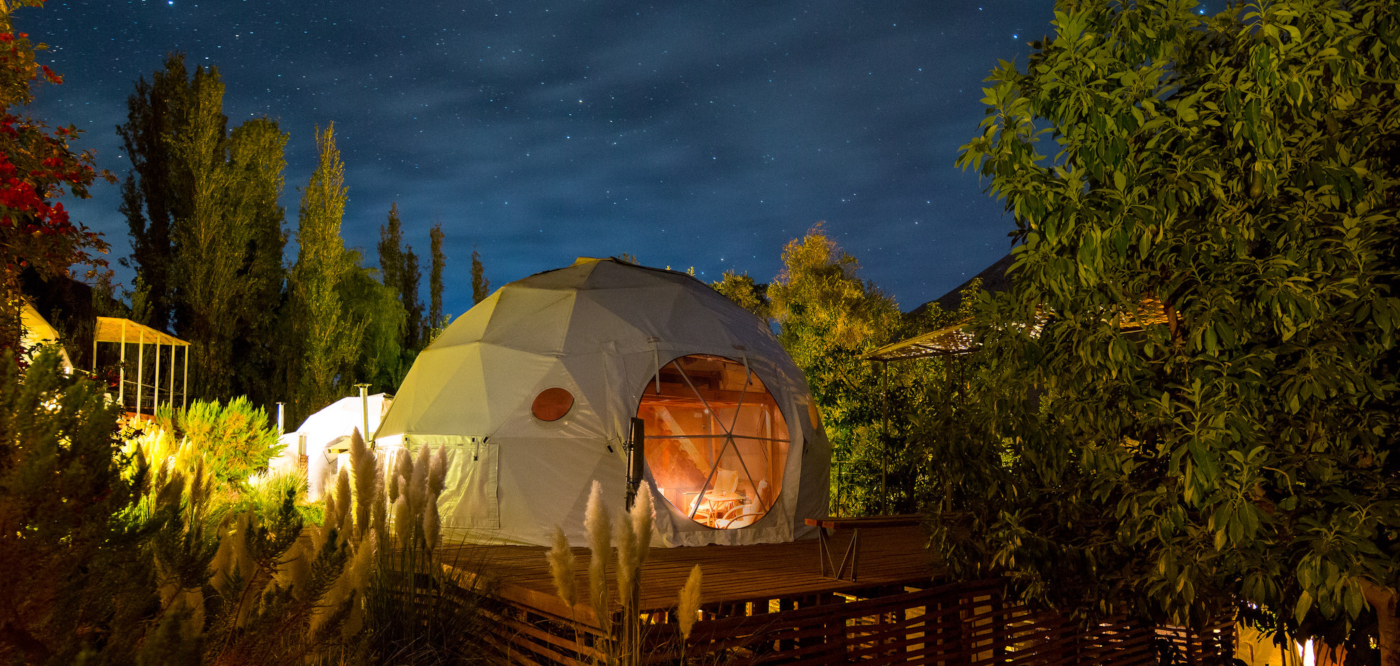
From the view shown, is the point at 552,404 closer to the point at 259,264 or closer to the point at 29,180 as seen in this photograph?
the point at 29,180

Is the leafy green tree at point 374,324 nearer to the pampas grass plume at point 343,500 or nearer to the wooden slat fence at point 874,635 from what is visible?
the wooden slat fence at point 874,635

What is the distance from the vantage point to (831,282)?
75.7ft

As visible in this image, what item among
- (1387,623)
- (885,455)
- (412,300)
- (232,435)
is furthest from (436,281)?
(1387,623)

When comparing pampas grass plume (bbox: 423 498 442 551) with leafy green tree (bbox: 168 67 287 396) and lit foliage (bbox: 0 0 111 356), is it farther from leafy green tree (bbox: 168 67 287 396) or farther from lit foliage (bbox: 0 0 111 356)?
leafy green tree (bbox: 168 67 287 396)

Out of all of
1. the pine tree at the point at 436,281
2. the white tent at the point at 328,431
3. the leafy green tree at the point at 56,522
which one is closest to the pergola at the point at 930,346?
the leafy green tree at the point at 56,522

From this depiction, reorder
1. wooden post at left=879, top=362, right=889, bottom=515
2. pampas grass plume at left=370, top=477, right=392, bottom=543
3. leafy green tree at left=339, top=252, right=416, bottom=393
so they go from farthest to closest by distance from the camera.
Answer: leafy green tree at left=339, top=252, right=416, bottom=393 → wooden post at left=879, top=362, right=889, bottom=515 → pampas grass plume at left=370, top=477, right=392, bottom=543

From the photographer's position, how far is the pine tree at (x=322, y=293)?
71.5 feet

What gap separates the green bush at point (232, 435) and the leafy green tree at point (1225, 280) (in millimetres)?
10895

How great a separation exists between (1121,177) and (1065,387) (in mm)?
1413

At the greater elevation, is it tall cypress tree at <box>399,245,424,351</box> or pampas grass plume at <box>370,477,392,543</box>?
tall cypress tree at <box>399,245,424,351</box>

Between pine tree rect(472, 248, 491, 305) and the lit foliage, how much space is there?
3041 cm

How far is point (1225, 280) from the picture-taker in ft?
12.5

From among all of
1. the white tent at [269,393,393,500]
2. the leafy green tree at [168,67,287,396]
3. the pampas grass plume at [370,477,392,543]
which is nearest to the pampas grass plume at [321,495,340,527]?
the pampas grass plume at [370,477,392,543]

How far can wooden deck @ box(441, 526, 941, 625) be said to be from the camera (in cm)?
530
